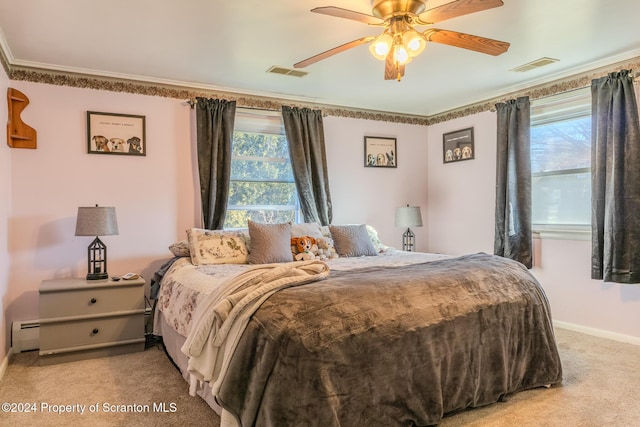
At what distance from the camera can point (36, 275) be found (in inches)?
139

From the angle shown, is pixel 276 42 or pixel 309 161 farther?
pixel 309 161

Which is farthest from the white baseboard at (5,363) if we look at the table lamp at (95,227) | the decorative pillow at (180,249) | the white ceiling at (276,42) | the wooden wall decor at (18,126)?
the white ceiling at (276,42)

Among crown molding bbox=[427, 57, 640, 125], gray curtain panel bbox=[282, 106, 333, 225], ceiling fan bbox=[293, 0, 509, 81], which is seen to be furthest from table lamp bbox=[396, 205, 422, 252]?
ceiling fan bbox=[293, 0, 509, 81]

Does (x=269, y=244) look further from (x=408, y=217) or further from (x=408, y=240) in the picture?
(x=408, y=240)

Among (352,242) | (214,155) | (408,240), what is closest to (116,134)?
(214,155)

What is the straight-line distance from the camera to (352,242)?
12.9ft

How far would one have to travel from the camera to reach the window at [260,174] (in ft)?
14.4

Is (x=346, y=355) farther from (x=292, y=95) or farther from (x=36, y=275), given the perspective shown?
(x=292, y=95)

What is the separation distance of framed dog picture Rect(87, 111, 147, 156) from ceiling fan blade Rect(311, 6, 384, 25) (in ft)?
7.74

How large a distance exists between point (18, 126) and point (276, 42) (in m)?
2.15

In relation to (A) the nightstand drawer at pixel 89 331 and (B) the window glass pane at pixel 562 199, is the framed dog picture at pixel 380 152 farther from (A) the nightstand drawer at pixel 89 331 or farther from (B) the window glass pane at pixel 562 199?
(A) the nightstand drawer at pixel 89 331

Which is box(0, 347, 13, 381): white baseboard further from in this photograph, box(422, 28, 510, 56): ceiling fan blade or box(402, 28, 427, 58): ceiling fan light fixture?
box(422, 28, 510, 56): ceiling fan blade

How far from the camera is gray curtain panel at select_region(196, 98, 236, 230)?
4.04 metres

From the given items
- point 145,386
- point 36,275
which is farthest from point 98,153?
point 145,386
